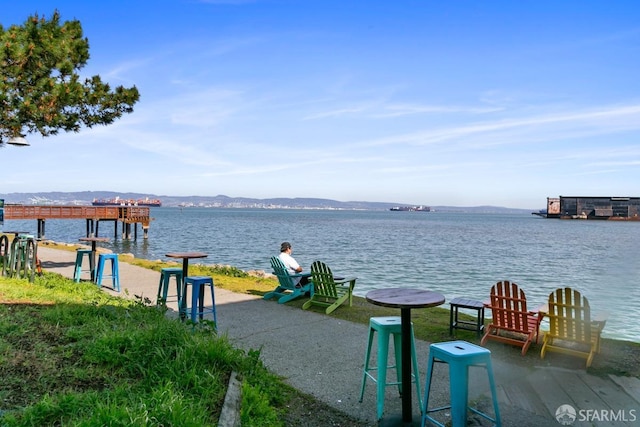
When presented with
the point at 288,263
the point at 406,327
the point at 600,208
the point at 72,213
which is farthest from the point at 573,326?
the point at 600,208

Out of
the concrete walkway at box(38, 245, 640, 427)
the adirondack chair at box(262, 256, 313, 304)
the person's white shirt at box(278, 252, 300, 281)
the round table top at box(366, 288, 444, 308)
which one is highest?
the round table top at box(366, 288, 444, 308)

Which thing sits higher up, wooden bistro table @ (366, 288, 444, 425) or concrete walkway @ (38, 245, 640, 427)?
wooden bistro table @ (366, 288, 444, 425)

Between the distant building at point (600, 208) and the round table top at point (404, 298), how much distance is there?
162m

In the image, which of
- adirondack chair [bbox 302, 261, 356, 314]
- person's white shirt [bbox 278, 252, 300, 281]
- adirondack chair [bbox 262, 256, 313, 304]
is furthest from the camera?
person's white shirt [bbox 278, 252, 300, 281]

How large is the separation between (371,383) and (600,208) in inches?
6517


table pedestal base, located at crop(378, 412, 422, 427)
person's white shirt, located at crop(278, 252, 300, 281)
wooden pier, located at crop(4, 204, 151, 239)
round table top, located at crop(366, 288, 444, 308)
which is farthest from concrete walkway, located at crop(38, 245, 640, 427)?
wooden pier, located at crop(4, 204, 151, 239)

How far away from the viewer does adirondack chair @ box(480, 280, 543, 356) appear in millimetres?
6160

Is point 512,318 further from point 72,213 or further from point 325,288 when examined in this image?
point 72,213

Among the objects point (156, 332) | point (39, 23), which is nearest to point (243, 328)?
point (156, 332)

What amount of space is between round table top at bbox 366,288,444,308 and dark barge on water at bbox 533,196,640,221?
162208 mm

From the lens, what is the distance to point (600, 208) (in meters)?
143

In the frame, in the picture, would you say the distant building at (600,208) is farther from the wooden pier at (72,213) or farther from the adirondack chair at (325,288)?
the adirondack chair at (325,288)

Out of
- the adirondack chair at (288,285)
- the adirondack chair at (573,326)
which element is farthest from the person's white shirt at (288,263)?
the adirondack chair at (573,326)

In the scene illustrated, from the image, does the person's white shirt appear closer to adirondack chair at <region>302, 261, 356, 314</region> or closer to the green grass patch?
adirondack chair at <region>302, 261, 356, 314</region>
